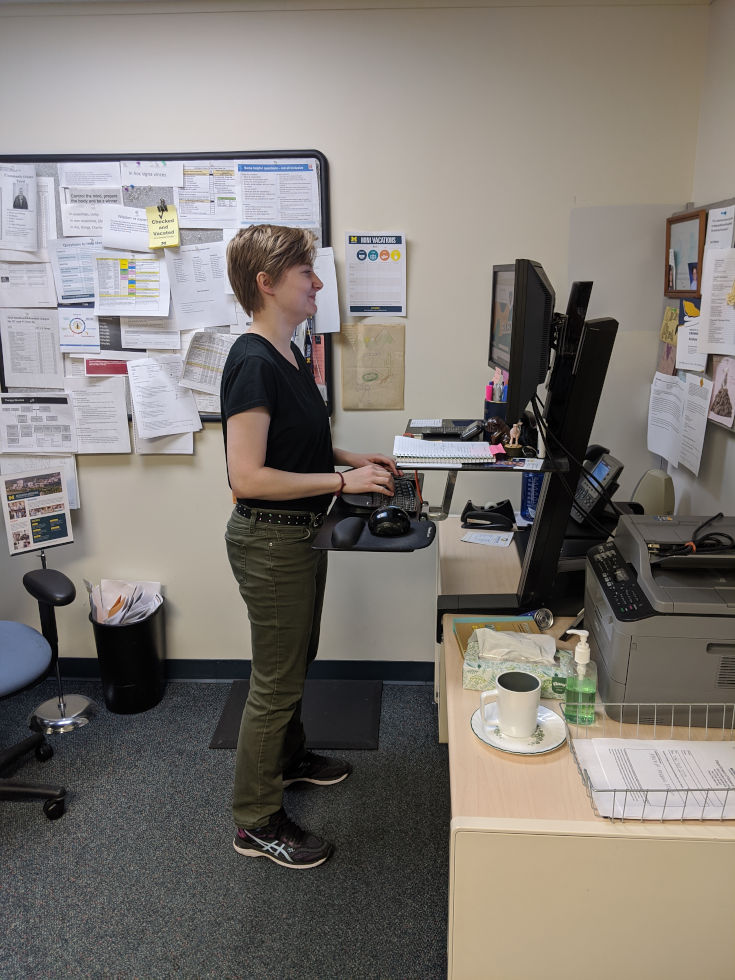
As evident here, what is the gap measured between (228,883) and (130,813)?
0.46 m

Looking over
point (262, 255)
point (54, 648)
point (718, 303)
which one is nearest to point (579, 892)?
point (262, 255)

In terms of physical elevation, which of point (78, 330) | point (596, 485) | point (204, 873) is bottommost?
point (204, 873)

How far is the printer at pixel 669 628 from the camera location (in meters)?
1.34

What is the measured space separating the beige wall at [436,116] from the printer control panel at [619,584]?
119cm

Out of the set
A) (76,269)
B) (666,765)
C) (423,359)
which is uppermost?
(76,269)

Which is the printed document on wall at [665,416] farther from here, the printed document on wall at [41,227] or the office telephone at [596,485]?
the printed document on wall at [41,227]

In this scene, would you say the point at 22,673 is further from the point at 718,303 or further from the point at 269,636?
the point at 718,303

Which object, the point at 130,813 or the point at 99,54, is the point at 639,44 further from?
the point at 130,813

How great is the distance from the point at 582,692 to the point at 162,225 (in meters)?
2.13

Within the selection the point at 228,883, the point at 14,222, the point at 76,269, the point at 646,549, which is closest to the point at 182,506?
the point at 76,269

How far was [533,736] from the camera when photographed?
Answer: 1.37 meters

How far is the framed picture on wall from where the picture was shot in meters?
2.26

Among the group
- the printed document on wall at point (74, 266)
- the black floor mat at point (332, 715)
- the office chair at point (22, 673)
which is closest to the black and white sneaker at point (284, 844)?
the black floor mat at point (332, 715)

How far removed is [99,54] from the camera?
2.54 meters
